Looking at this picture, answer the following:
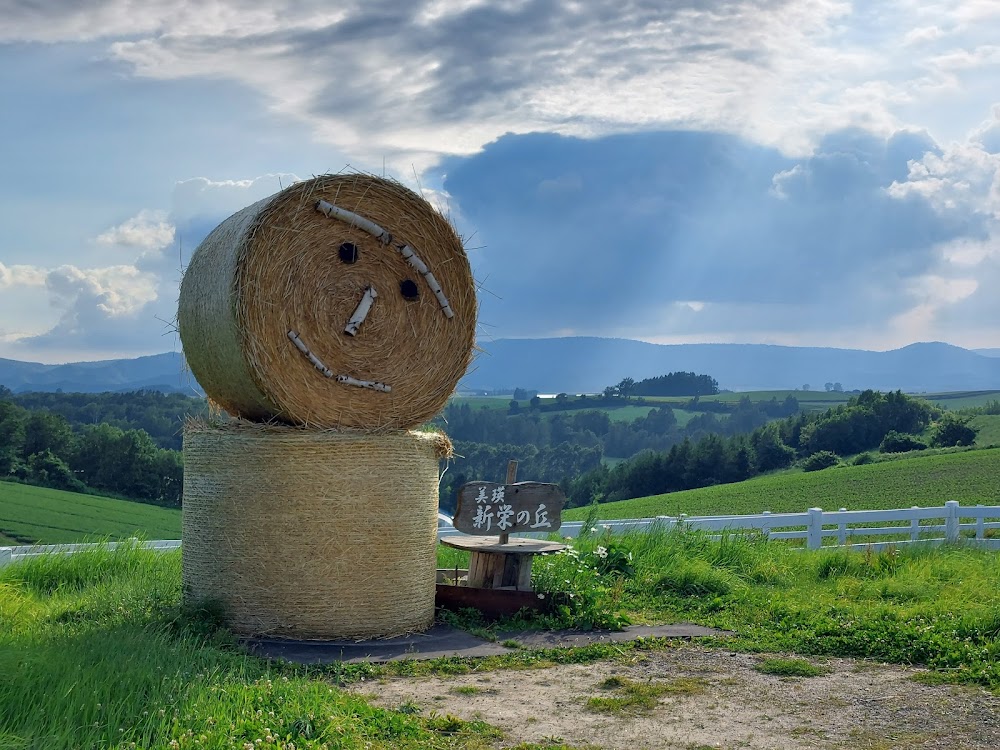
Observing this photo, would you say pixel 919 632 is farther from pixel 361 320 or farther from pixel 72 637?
pixel 72 637

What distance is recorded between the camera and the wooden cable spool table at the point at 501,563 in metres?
8.39

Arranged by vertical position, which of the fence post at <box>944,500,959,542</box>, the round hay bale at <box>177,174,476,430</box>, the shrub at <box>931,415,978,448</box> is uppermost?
the round hay bale at <box>177,174,476,430</box>

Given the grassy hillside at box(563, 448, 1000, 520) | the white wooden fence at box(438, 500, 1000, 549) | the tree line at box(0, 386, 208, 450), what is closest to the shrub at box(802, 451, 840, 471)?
the grassy hillside at box(563, 448, 1000, 520)

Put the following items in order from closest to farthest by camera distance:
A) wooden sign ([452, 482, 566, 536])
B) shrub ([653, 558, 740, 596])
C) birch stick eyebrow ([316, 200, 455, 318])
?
birch stick eyebrow ([316, 200, 455, 318]) < wooden sign ([452, 482, 566, 536]) < shrub ([653, 558, 740, 596])

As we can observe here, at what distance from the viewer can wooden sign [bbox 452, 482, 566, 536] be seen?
854cm

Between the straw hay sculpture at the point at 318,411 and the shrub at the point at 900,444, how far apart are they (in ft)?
136

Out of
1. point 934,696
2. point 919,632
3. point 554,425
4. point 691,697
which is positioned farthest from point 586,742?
point 554,425

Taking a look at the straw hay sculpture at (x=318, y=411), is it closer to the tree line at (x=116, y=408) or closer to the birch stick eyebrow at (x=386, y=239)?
the birch stick eyebrow at (x=386, y=239)

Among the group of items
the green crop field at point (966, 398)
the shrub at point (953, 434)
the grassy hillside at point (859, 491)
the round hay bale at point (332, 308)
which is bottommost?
the grassy hillside at point (859, 491)

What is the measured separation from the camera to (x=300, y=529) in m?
7.24

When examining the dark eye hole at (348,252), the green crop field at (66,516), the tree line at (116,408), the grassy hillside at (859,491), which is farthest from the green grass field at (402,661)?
the tree line at (116,408)

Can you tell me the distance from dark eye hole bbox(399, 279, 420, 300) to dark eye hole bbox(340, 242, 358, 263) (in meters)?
0.45

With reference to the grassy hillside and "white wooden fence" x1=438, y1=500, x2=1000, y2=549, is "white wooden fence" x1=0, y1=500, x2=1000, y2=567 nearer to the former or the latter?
"white wooden fence" x1=438, y1=500, x2=1000, y2=549

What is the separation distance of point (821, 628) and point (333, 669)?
150 inches
